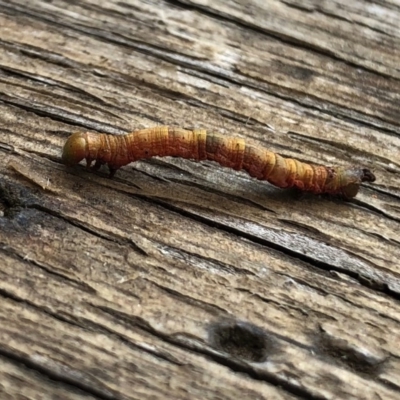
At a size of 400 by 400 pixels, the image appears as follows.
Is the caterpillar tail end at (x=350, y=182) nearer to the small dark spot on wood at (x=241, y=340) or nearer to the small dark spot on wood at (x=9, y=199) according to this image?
the small dark spot on wood at (x=241, y=340)

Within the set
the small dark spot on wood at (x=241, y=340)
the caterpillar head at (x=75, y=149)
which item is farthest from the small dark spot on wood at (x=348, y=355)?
the caterpillar head at (x=75, y=149)

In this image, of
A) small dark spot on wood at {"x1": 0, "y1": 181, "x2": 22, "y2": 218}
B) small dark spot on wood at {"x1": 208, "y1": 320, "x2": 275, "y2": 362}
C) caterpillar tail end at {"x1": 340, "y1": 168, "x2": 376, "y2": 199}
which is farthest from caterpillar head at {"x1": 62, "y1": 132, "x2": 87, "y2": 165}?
caterpillar tail end at {"x1": 340, "y1": 168, "x2": 376, "y2": 199}

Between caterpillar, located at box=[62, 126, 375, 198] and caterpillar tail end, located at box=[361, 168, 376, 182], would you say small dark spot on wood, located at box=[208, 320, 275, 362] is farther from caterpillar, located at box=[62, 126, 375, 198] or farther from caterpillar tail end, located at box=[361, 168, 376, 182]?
caterpillar tail end, located at box=[361, 168, 376, 182]

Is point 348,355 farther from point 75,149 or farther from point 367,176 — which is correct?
point 75,149

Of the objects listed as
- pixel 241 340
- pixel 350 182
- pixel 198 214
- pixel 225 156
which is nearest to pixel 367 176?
pixel 350 182

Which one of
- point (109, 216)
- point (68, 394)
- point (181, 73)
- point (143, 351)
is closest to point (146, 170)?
point (109, 216)

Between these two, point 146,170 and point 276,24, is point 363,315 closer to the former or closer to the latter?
point 146,170

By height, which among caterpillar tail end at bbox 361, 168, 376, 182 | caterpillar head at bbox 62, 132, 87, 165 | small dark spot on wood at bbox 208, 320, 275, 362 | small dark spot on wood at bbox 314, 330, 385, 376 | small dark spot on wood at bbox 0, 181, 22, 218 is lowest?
small dark spot on wood at bbox 208, 320, 275, 362
